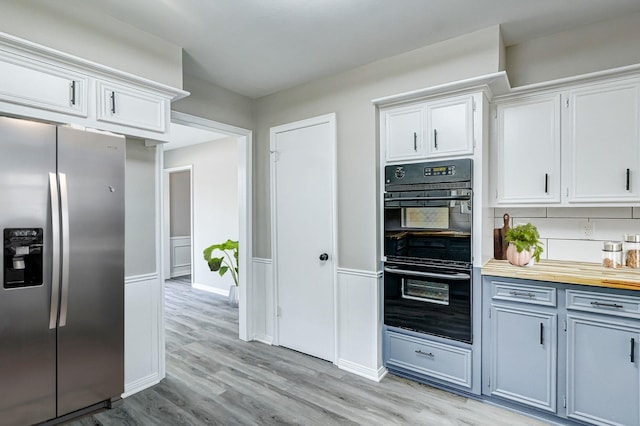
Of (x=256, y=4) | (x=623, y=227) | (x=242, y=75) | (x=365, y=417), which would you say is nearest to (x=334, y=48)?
(x=256, y=4)

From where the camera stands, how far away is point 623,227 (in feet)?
8.05

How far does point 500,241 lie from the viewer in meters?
2.84

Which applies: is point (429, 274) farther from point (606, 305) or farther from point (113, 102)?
point (113, 102)

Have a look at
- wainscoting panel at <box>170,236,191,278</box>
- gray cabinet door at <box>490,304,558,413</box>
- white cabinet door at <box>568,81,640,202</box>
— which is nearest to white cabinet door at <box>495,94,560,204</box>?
white cabinet door at <box>568,81,640,202</box>

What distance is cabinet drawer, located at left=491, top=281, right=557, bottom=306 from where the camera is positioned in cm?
218

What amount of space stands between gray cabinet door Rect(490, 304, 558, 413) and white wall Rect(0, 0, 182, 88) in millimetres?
2933

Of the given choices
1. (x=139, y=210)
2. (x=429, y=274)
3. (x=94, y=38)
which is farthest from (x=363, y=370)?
(x=94, y=38)

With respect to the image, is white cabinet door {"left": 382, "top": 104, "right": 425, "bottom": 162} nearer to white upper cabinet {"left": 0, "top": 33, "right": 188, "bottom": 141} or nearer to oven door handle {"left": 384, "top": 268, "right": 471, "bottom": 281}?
oven door handle {"left": 384, "top": 268, "right": 471, "bottom": 281}

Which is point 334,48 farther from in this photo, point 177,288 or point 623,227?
point 177,288

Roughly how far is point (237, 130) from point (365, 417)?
9.25ft

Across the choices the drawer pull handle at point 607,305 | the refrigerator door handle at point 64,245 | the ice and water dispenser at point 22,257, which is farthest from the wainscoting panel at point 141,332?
the drawer pull handle at point 607,305

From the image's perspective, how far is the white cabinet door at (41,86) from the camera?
5.86ft

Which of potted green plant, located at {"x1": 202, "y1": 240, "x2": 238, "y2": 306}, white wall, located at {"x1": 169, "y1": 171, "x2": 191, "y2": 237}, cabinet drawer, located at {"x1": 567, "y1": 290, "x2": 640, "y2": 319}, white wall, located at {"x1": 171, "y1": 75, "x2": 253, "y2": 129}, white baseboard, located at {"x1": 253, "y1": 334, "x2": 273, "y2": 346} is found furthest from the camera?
white wall, located at {"x1": 169, "y1": 171, "x2": 191, "y2": 237}

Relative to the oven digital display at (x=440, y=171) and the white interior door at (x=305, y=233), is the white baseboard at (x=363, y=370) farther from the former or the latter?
the oven digital display at (x=440, y=171)
